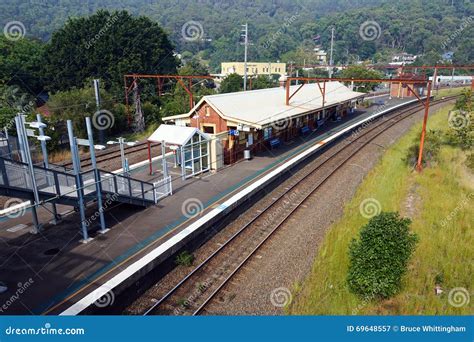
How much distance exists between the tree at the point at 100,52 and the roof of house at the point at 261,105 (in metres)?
19.1

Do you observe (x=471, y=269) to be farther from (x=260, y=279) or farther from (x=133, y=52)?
(x=133, y=52)

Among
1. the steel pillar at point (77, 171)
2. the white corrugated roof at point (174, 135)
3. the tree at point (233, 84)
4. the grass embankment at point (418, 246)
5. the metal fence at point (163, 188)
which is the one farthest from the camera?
the tree at point (233, 84)

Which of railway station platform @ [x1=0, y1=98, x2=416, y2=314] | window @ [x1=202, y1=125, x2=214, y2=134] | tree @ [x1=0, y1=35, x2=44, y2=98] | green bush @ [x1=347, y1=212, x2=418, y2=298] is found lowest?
railway station platform @ [x1=0, y1=98, x2=416, y2=314]

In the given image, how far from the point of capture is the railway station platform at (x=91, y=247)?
971cm

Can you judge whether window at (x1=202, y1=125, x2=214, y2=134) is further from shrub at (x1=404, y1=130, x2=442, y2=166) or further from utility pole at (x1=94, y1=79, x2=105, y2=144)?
shrub at (x1=404, y1=130, x2=442, y2=166)

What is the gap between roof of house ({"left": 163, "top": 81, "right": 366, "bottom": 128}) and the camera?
2158 centimetres

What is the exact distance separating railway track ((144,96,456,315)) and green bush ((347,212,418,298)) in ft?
11.8

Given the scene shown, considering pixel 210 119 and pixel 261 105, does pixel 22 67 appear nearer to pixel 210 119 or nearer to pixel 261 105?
pixel 261 105

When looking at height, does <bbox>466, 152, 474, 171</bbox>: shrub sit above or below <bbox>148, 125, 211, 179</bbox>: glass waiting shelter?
below

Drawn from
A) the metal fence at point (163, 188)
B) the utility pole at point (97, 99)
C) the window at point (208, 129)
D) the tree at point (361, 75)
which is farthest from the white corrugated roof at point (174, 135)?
the tree at point (361, 75)

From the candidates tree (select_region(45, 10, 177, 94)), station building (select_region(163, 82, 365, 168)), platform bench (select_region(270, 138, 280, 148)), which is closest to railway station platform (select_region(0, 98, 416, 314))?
station building (select_region(163, 82, 365, 168))

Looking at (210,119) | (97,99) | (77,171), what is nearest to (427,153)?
(210,119)

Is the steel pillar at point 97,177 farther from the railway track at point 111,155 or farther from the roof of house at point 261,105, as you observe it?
the railway track at point 111,155

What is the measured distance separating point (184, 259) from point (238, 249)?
2.07 m
